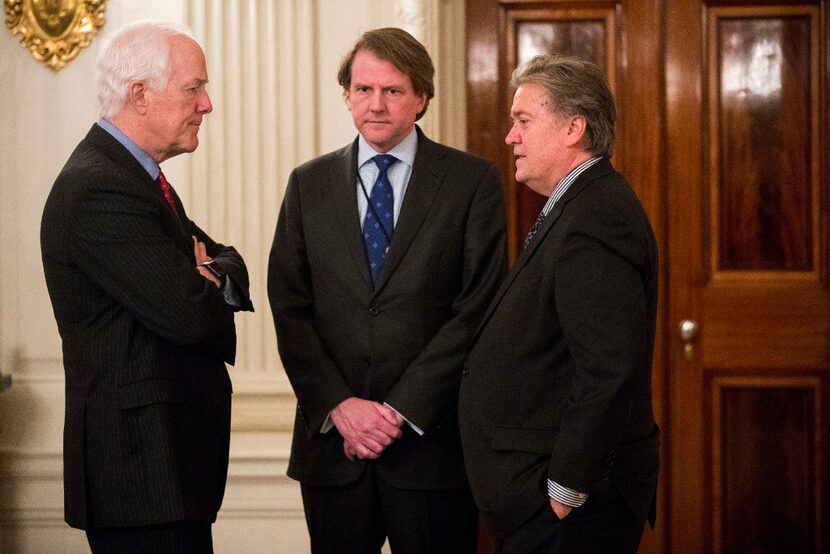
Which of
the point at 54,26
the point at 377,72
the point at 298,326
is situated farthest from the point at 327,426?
the point at 54,26

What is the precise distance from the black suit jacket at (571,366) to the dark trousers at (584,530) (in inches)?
1.0

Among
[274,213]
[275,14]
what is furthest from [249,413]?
[275,14]

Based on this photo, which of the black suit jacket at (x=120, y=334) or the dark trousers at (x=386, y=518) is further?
the dark trousers at (x=386, y=518)

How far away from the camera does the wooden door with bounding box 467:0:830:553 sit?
12.4ft

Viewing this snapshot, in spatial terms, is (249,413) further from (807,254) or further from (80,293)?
(807,254)

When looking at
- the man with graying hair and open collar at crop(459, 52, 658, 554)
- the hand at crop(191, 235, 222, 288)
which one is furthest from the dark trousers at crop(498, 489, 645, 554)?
the hand at crop(191, 235, 222, 288)

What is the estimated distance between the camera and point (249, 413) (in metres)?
3.60

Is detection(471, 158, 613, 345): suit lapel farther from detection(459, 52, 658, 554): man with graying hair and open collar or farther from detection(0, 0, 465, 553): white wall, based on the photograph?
detection(0, 0, 465, 553): white wall

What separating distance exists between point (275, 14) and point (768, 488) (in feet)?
7.94

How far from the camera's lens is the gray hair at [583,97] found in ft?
7.23

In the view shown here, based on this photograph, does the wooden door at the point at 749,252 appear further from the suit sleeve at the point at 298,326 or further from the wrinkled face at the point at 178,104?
the wrinkled face at the point at 178,104

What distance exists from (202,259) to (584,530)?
1048 millimetres

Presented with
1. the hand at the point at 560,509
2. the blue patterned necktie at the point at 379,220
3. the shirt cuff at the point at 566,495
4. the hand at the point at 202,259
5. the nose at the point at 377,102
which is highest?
the nose at the point at 377,102

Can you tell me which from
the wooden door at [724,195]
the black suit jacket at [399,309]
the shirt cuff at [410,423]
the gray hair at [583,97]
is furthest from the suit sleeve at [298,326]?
the wooden door at [724,195]
